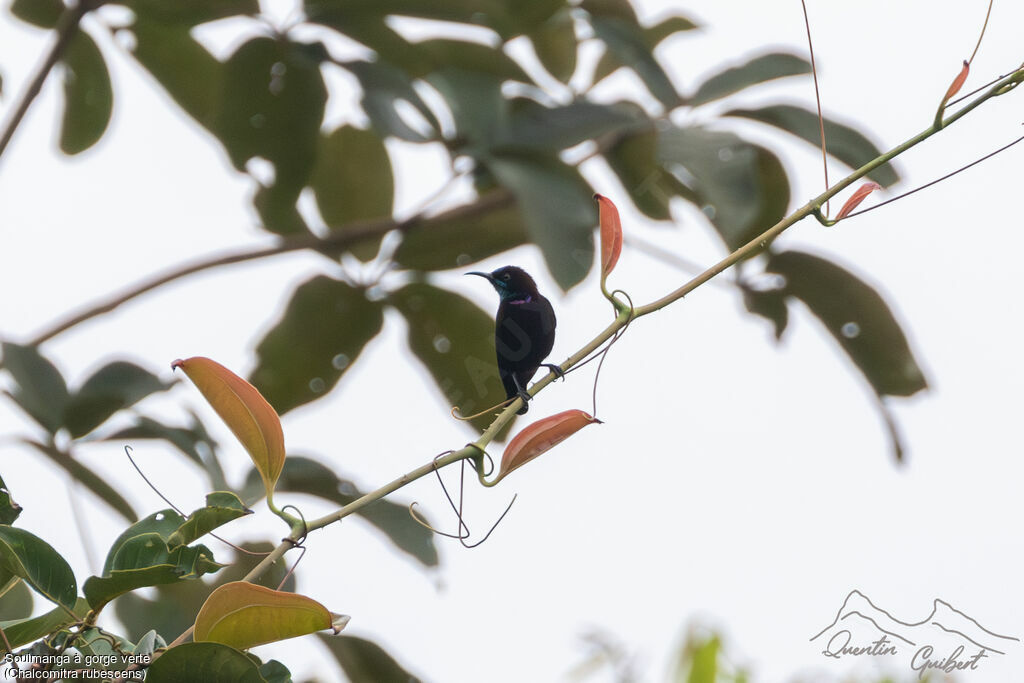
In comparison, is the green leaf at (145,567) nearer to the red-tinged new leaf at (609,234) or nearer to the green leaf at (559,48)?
the red-tinged new leaf at (609,234)

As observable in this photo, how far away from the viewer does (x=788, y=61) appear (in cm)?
166

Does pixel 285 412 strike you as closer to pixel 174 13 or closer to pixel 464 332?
pixel 464 332

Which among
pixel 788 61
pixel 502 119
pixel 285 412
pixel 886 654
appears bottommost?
pixel 886 654

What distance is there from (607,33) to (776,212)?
0.41 metres

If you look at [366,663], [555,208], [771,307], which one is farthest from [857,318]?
[366,663]

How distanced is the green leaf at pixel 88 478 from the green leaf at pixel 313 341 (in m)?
0.27

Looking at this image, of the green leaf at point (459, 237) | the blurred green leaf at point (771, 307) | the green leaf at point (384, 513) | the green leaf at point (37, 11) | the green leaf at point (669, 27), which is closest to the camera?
the green leaf at point (384, 513)

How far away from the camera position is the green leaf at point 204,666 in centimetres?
59

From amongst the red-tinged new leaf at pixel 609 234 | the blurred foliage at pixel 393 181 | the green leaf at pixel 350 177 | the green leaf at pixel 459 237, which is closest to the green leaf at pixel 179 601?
the blurred foliage at pixel 393 181

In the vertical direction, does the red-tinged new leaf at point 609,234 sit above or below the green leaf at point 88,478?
below

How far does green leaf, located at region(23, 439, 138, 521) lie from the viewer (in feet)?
4.48

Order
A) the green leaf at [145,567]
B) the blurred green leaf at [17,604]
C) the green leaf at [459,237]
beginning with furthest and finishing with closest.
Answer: the green leaf at [459,237] < the blurred green leaf at [17,604] < the green leaf at [145,567]

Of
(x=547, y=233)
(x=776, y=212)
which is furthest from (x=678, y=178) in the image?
(x=547, y=233)

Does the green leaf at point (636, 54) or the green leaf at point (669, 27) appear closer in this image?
the green leaf at point (636, 54)
